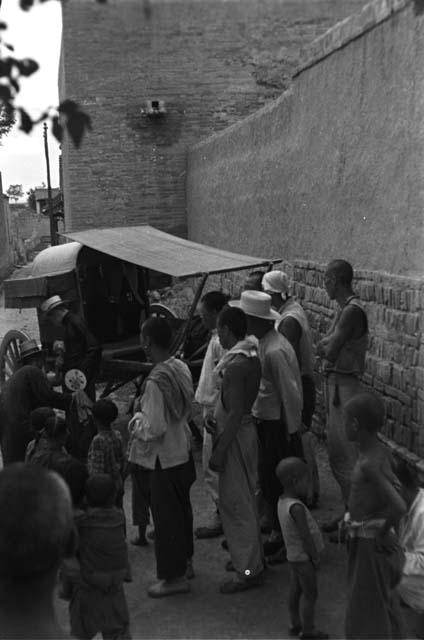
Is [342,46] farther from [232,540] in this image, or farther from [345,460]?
[232,540]

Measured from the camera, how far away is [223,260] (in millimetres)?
7234

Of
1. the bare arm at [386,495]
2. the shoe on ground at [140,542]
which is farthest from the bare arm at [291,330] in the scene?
the bare arm at [386,495]

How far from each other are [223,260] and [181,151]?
30.8 feet

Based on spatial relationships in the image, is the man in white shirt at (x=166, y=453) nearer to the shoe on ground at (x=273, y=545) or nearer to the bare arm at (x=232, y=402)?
the bare arm at (x=232, y=402)

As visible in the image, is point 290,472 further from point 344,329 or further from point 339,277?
point 339,277

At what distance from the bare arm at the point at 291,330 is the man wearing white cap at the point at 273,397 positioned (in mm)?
627

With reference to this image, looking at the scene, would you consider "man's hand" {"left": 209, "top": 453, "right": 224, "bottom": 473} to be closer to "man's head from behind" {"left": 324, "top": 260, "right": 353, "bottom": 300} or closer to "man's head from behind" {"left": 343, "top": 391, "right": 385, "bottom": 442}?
"man's head from behind" {"left": 343, "top": 391, "right": 385, "bottom": 442}

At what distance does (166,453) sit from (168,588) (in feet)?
2.60

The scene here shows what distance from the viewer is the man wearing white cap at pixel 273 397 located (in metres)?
4.99

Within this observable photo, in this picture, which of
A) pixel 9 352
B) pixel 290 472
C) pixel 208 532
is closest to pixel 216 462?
pixel 290 472

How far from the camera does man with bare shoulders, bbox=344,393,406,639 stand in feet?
11.9

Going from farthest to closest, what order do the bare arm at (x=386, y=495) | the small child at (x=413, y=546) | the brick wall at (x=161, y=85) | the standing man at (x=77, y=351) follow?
the brick wall at (x=161, y=85), the standing man at (x=77, y=351), the small child at (x=413, y=546), the bare arm at (x=386, y=495)

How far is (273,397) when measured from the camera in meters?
5.07

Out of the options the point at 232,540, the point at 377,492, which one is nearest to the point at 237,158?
the point at 232,540
